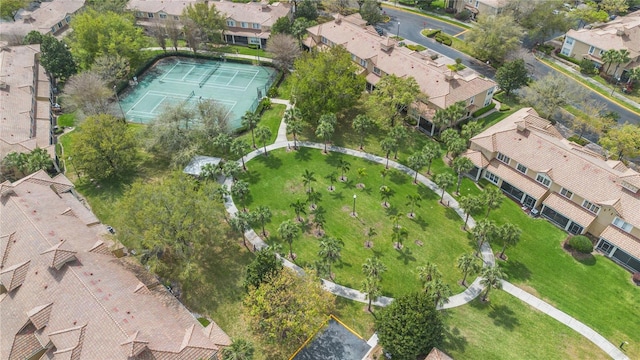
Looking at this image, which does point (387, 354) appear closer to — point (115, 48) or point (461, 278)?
point (461, 278)

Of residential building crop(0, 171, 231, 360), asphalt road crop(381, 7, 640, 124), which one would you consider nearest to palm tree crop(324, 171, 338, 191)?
residential building crop(0, 171, 231, 360)

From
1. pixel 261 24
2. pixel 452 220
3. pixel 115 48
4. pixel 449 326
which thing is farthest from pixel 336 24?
pixel 449 326

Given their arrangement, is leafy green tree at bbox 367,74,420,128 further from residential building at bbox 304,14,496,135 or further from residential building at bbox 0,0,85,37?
residential building at bbox 0,0,85,37

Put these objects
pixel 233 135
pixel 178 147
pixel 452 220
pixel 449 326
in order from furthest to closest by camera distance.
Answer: pixel 233 135
pixel 178 147
pixel 452 220
pixel 449 326

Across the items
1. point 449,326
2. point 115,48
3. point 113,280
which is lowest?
point 449,326

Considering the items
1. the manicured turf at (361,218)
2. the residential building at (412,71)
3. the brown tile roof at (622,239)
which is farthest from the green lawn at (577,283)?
the residential building at (412,71)

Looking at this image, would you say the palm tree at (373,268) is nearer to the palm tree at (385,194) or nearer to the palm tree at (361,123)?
the palm tree at (385,194)
